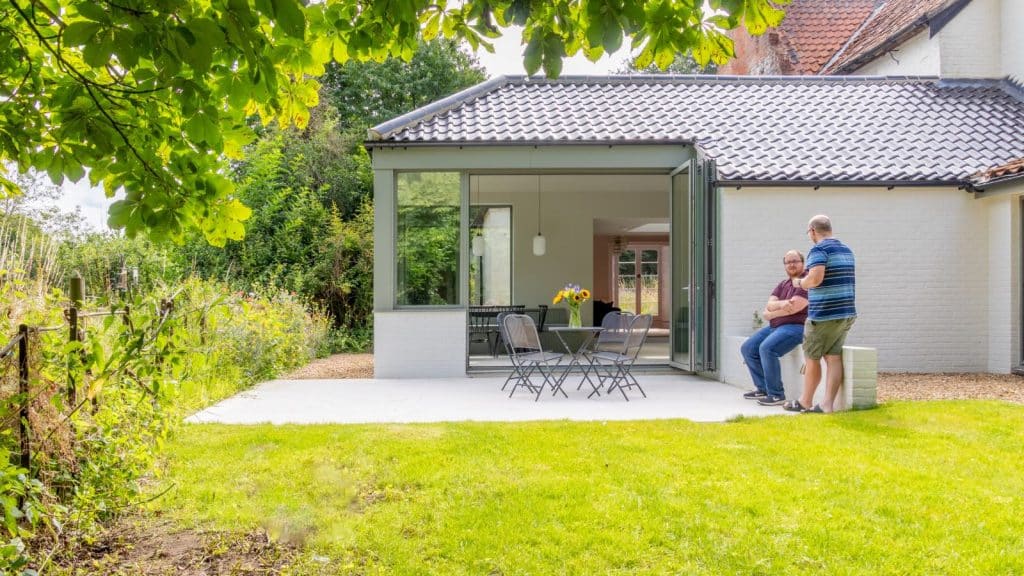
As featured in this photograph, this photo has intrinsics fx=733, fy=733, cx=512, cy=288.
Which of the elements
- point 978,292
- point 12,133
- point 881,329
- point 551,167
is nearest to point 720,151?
point 551,167

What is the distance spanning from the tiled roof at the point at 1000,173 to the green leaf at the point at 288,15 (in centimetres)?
901

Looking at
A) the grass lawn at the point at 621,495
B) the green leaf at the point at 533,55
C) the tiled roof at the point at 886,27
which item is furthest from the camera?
the tiled roof at the point at 886,27

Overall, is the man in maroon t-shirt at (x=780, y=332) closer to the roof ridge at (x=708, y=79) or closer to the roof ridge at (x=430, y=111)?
the roof ridge at (x=430, y=111)

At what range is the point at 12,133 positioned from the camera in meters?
2.65

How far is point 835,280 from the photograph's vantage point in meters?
6.25

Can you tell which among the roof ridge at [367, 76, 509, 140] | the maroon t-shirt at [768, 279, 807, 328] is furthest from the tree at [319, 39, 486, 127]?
the maroon t-shirt at [768, 279, 807, 328]

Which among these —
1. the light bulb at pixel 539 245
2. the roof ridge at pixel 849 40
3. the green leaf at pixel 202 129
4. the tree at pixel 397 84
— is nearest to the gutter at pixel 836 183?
the light bulb at pixel 539 245

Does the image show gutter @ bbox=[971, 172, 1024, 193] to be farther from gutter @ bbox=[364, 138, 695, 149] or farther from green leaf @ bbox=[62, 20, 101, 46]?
green leaf @ bbox=[62, 20, 101, 46]

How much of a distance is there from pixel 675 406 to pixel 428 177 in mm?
4423

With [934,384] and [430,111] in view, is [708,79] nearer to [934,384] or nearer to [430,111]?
[430,111]

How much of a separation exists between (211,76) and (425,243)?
6825mm

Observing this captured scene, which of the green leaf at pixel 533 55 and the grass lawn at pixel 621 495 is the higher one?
the green leaf at pixel 533 55

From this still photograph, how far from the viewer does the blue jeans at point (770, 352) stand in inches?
276

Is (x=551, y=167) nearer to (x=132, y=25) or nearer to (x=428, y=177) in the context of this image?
(x=428, y=177)
